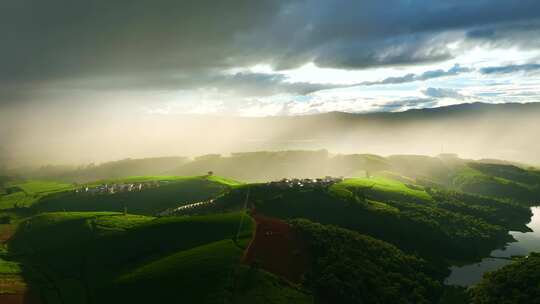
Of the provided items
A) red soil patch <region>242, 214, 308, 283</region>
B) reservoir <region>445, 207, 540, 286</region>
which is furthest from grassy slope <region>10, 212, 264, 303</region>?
reservoir <region>445, 207, 540, 286</region>

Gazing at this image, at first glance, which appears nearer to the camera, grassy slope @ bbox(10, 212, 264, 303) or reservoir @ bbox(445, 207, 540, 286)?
grassy slope @ bbox(10, 212, 264, 303)

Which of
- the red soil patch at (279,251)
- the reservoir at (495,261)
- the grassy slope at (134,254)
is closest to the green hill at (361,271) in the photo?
the red soil patch at (279,251)

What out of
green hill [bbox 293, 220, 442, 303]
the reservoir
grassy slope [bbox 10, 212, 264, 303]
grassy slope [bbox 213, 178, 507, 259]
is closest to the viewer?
green hill [bbox 293, 220, 442, 303]

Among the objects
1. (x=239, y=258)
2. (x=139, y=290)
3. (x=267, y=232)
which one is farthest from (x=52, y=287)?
(x=267, y=232)

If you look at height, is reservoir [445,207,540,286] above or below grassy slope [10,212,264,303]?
below

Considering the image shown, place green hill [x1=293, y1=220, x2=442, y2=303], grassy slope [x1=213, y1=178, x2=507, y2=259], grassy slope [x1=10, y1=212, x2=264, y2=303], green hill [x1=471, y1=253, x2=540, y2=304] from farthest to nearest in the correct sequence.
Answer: grassy slope [x1=213, y1=178, x2=507, y2=259]
grassy slope [x1=10, y1=212, x2=264, y2=303]
green hill [x1=293, y1=220, x2=442, y2=303]
green hill [x1=471, y1=253, x2=540, y2=304]

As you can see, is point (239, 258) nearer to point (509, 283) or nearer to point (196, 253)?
point (196, 253)

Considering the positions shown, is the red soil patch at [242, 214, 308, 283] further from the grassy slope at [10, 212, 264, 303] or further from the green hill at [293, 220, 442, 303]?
the grassy slope at [10, 212, 264, 303]
